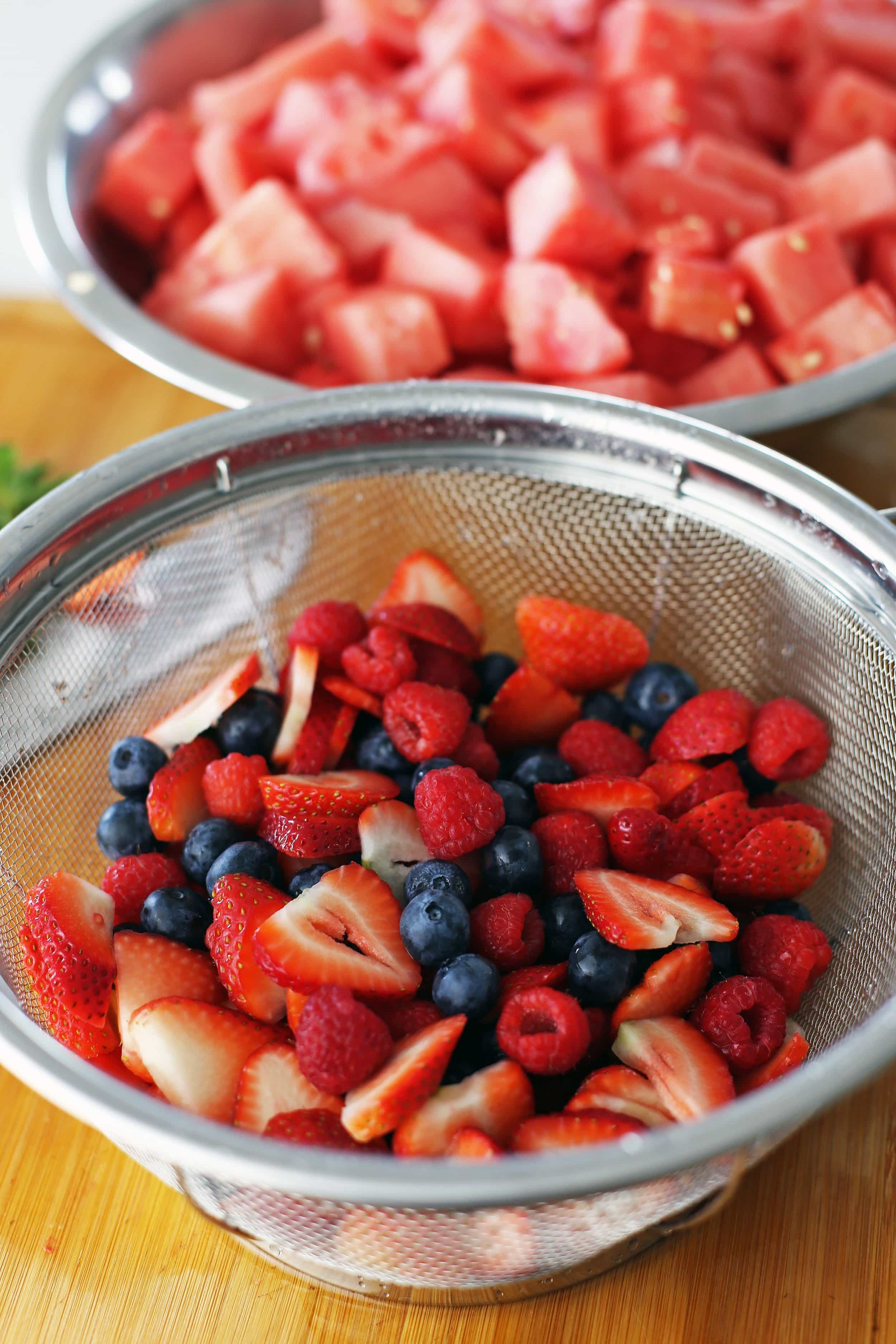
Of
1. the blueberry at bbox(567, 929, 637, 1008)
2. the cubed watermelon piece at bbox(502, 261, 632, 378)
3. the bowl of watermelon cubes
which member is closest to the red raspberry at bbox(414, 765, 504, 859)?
the blueberry at bbox(567, 929, 637, 1008)

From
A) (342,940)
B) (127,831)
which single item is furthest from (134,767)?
(342,940)

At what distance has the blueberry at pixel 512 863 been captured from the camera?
0.95 m

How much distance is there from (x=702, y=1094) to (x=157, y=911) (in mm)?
429

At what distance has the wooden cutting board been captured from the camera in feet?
3.04

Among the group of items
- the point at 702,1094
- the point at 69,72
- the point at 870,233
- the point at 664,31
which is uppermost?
the point at 69,72

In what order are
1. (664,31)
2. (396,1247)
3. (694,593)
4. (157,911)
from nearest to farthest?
(396,1247)
(157,911)
(694,593)
(664,31)

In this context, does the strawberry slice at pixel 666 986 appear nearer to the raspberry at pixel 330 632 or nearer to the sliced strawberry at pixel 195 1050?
the sliced strawberry at pixel 195 1050

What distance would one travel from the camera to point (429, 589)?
A: 122 cm

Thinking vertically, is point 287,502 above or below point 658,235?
above

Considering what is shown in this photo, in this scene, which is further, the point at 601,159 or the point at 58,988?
the point at 601,159

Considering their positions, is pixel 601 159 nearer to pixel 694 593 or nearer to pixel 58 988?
pixel 694 593

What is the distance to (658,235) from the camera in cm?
154

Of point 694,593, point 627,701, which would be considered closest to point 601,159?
point 694,593

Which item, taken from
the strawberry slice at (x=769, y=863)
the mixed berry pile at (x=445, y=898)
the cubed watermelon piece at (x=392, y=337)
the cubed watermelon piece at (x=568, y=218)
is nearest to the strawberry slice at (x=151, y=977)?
the mixed berry pile at (x=445, y=898)
